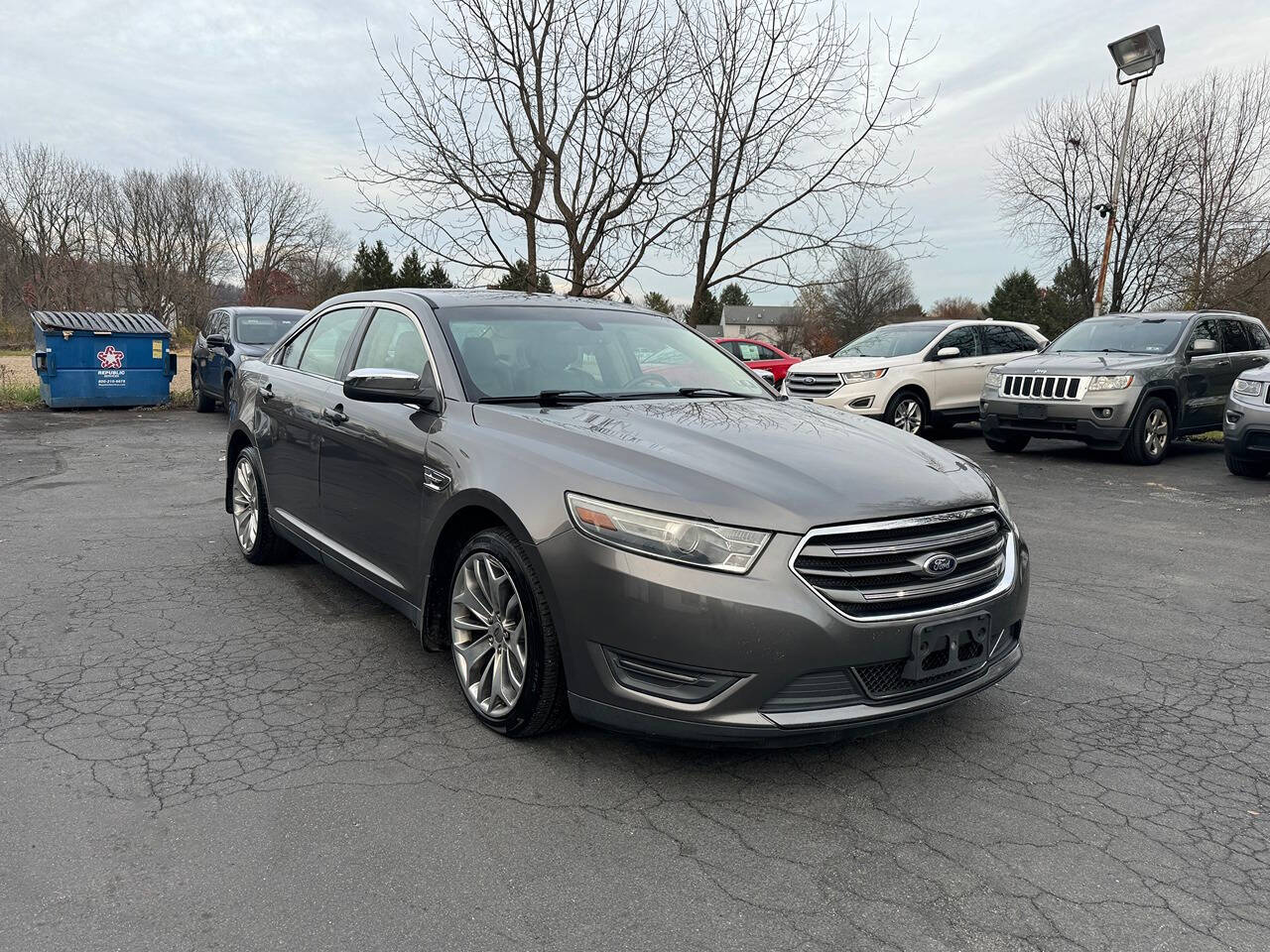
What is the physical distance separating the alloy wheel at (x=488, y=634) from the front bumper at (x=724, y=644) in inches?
14.8

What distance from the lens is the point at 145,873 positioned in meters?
2.42

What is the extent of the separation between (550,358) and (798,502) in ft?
5.42

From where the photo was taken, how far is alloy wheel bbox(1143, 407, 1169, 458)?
10.6 metres

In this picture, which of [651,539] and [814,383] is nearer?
[651,539]

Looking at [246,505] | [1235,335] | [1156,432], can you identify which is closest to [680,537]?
[246,505]

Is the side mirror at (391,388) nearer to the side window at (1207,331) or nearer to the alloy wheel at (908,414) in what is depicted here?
the alloy wheel at (908,414)

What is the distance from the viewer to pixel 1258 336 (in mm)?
12102

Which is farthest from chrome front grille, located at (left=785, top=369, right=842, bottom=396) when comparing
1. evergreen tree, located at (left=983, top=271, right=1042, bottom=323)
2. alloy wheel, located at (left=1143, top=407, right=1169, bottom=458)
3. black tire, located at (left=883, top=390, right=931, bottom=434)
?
evergreen tree, located at (left=983, top=271, right=1042, bottom=323)

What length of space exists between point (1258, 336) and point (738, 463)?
12.1 m

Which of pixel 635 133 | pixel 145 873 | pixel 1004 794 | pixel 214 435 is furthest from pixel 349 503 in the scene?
pixel 635 133

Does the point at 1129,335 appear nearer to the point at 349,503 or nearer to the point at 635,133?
the point at 635,133

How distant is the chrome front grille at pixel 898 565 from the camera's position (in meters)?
2.73

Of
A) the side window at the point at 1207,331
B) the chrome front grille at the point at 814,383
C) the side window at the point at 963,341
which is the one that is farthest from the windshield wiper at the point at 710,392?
the side window at the point at 963,341

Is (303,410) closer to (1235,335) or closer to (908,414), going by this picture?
(908,414)
